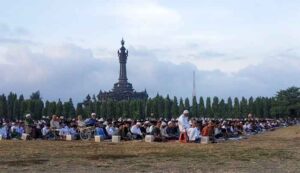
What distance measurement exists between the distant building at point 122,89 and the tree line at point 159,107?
30.8ft

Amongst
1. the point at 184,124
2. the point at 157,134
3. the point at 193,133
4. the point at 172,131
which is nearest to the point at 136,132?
the point at 157,134

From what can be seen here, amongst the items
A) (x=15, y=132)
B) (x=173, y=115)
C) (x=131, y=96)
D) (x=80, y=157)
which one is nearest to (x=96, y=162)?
(x=80, y=157)

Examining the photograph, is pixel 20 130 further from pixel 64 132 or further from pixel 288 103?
pixel 288 103

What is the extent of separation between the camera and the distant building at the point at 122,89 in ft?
394

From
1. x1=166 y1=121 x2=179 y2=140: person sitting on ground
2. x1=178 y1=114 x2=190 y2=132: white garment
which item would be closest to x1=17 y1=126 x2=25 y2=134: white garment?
x1=166 y1=121 x2=179 y2=140: person sitting on ground

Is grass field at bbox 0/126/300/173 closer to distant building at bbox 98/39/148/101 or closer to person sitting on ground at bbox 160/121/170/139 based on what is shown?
person sitting on ground at bbox 160/121/170/139

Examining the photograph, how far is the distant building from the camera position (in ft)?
394

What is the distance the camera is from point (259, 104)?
4163 inches

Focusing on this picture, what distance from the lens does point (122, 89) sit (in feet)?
399

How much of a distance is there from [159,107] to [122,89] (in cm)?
2088

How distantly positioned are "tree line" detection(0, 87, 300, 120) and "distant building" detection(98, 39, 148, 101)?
939cm

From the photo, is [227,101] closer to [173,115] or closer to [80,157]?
[173,115]

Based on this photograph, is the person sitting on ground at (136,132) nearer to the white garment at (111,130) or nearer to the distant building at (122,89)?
the white garment at (111,130)

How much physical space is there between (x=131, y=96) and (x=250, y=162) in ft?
346
